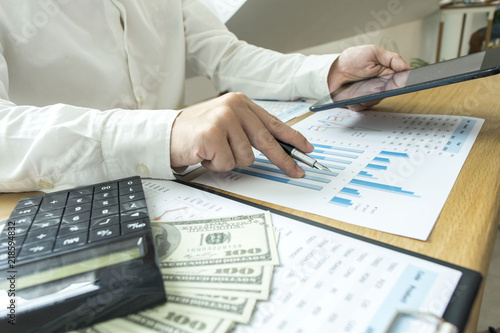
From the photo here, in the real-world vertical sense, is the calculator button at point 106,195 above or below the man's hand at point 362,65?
below

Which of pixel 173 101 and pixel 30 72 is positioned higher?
pixel 30 72

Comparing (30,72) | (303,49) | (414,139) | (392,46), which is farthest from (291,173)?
(392,46)

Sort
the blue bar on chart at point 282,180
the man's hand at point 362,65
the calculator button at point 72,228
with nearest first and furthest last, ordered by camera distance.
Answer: the calculator button at point 72,228, the blue bar on chart at point 282,180, the man's hand at point 362,65

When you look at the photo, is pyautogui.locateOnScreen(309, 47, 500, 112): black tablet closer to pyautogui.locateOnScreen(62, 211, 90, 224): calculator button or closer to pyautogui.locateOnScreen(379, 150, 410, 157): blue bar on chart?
pyautogui.locateOnScreen(379, 150, 410, 157): blue bar on chart

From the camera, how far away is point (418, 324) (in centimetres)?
21

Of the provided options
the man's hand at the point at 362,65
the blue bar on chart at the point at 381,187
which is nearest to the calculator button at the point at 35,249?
the blue bar on chart at the point at 381,187

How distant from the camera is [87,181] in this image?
1.54ft

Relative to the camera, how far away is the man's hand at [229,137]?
1.40ft

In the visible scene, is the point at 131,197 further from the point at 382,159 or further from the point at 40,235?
the point at 382,159

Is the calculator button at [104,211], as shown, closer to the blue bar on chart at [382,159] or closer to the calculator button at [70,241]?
the calculator button at [70,241]

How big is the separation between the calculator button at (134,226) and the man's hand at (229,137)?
14cm

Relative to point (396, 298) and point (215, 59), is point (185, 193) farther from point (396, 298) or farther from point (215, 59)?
point (215, 59)

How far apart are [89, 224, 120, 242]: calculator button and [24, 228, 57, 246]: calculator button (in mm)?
35

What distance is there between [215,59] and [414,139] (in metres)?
0.59
